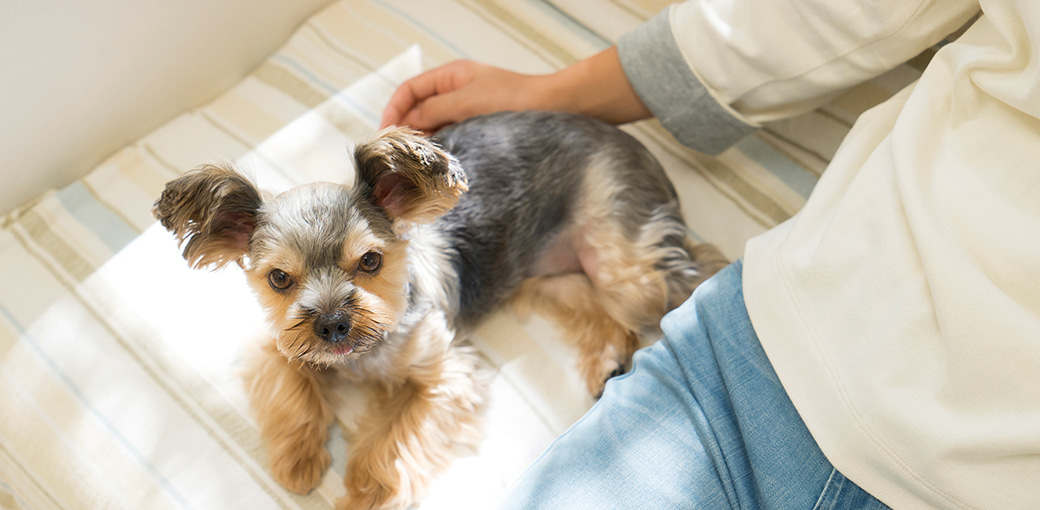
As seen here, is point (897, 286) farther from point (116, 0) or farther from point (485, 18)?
point (116, 0)

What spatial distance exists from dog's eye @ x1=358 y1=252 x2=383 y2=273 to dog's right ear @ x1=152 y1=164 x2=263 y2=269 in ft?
0.90

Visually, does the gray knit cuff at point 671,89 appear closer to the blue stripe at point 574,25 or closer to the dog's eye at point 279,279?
the blue stripe at point 574,25

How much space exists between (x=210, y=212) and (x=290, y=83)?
1150 millimetres

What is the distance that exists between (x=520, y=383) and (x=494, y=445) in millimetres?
190

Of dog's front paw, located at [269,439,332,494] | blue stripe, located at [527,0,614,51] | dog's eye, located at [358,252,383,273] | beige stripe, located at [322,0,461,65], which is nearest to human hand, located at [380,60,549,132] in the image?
beige stripe, located at [322,0,461,65]

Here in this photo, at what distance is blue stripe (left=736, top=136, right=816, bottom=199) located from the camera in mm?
2111

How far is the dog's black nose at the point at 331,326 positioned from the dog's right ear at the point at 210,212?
31cm

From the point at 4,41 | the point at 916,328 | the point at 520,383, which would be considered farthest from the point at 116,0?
the point at 916,328

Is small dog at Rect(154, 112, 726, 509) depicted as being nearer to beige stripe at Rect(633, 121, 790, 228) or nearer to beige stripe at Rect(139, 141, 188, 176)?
beige stripe at Rect(633, 121, 790, 228)

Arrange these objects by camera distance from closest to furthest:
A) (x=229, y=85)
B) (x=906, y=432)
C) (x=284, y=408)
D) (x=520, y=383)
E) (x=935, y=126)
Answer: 1. (x=906, y=432)
2. (x=935, y=126)
3. (x=284, y=408)
4. (x=520, y=383)
5. (x=229, y=85)

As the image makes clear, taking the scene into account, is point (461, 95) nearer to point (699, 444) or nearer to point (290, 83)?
point (290, 83)

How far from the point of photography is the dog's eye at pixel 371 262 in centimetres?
157

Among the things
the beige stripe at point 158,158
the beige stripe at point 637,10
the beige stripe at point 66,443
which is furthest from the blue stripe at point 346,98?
the beige stripe at point 66,443

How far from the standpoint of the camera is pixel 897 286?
1234 millimetres
